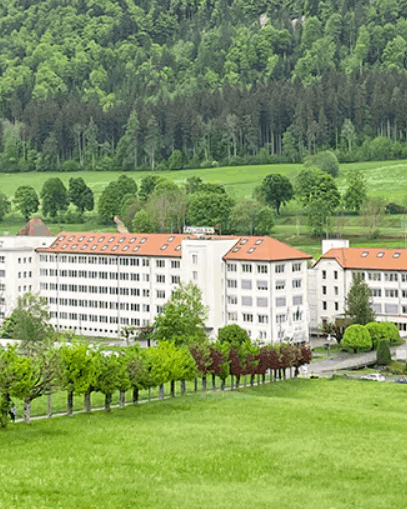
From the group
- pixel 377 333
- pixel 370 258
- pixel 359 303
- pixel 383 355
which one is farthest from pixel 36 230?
pixel 383 355

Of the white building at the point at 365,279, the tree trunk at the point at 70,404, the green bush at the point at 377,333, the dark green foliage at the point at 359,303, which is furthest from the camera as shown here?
the white building at the point at 365,279

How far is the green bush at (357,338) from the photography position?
117 meters

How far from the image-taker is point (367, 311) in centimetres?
12356

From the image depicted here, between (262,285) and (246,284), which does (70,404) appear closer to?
(262,285)

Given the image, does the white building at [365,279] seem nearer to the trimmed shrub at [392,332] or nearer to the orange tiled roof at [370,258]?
the orange tiled roof at [370,258]

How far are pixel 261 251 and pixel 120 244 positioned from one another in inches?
926

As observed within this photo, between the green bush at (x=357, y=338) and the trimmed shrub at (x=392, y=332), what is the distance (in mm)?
2920

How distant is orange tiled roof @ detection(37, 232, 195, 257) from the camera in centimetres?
13325

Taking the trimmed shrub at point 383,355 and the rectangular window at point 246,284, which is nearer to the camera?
the trimmed shrub at point 383,355

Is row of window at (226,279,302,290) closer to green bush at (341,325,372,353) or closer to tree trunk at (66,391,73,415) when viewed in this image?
green bush at (341,325,372,353)

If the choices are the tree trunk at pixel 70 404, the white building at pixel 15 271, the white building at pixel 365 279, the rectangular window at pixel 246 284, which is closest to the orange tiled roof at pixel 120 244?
the white building at pixel 15 271

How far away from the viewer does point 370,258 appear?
131 m

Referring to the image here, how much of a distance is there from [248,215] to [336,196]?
18406 mm

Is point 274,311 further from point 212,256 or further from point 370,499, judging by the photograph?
point 370,499
